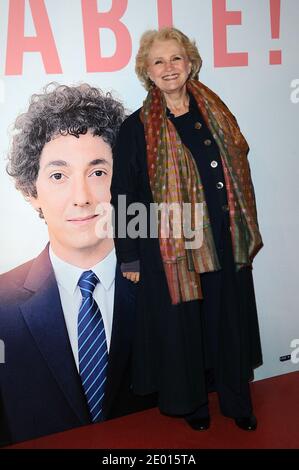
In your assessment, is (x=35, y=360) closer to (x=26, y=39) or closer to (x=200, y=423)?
(x=200, y=423)

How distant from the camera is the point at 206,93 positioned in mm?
1938

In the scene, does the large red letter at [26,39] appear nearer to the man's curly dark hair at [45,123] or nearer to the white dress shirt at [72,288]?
the man's curly dark hair at [45,123]

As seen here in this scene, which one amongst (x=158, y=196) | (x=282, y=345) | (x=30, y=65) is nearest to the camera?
(x=158, y=196)

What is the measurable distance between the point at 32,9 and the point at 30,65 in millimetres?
229

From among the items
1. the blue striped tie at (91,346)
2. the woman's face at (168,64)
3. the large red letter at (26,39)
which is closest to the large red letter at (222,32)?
the woman's face at (168,64)

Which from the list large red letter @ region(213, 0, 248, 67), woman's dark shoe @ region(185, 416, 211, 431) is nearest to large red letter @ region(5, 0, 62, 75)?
large red letter @ region(213, 0, 248, 67)

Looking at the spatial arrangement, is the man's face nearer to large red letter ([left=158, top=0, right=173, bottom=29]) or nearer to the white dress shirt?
the white dress shirt

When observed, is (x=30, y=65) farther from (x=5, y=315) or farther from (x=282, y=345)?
(x=282, y=345)

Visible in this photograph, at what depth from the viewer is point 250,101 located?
2205 mm

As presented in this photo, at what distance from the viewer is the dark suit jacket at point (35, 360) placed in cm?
206

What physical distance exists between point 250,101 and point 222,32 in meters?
0.34

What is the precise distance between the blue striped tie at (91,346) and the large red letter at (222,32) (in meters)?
1.16

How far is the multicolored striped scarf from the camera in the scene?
5.97 ft
